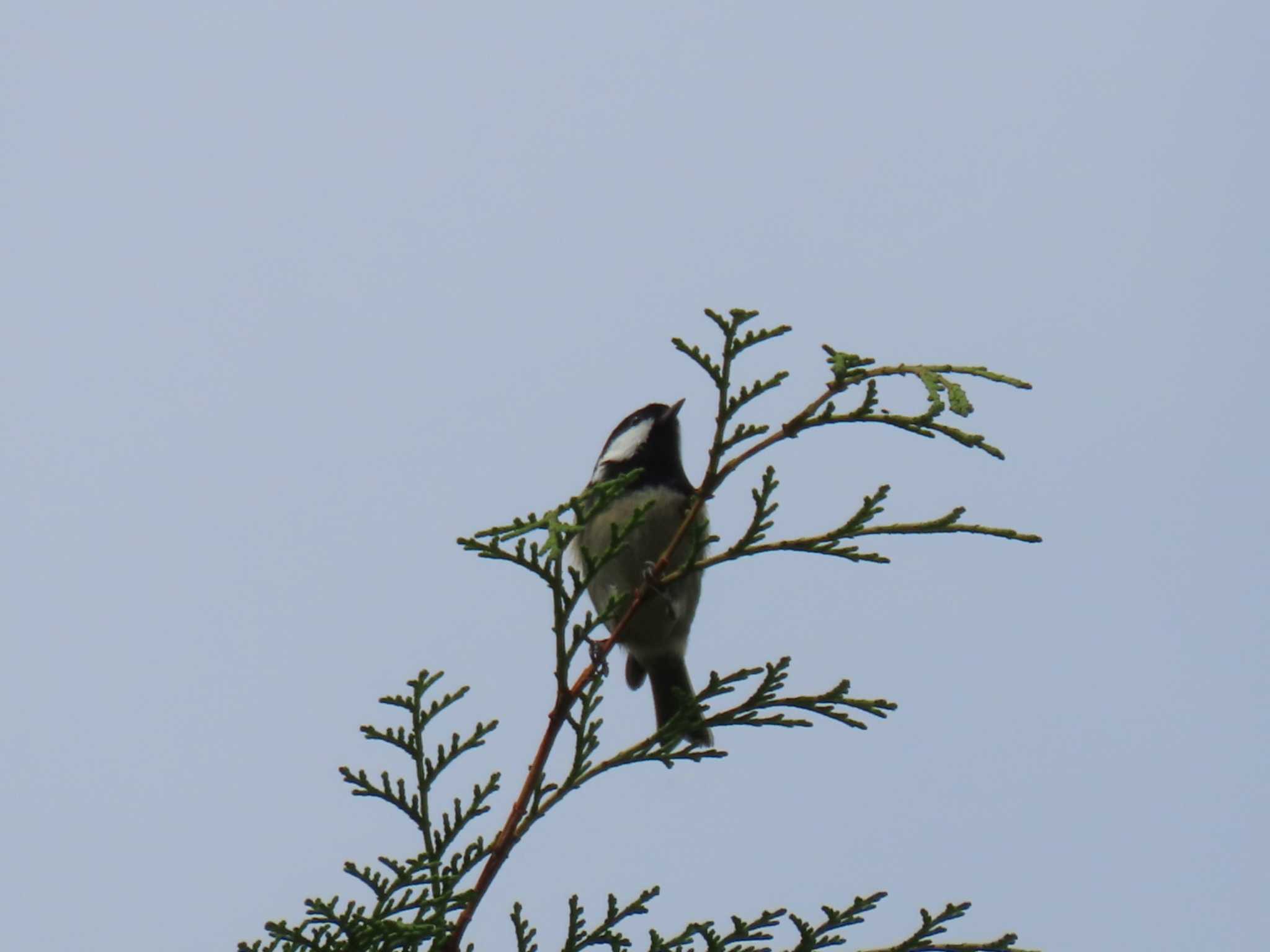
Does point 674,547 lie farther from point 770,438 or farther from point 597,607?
point 597,607

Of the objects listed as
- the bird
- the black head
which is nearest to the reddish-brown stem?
the bird

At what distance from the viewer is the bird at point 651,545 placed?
4414 mm

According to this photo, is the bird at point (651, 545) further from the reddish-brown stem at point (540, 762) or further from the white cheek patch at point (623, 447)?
the reddish-brown stem at point (540, 762)

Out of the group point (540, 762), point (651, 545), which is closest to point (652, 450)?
point (651, 545)

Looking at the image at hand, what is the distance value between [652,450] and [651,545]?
444 mm

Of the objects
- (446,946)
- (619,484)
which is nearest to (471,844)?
(446,946)

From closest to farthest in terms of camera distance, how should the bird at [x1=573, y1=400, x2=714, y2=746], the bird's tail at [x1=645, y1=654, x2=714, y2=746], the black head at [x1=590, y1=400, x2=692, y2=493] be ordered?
the bird at [x1=573, y1=400, x2=714, y2=746] < the black head at [x1=590, y1=400, x2=692, y2=493] < the bird's tail at [x1=645, y1=654, x2=714, y2=746]

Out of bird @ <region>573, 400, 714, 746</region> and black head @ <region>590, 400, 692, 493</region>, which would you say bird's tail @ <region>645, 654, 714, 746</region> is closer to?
bird @ <region>573, 400, 714, 746</region>

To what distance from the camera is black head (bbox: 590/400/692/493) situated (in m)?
4.63

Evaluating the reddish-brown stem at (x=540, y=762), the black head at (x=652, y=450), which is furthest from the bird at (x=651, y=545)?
the reddish-brown stem at (x=540, y=762)

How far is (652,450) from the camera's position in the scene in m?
4.73

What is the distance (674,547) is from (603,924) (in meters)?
0.82

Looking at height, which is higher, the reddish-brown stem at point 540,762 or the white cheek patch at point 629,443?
the white cheek patch at point 629,443

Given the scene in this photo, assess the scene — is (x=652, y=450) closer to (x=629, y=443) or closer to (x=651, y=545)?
(x=629, y=443)
